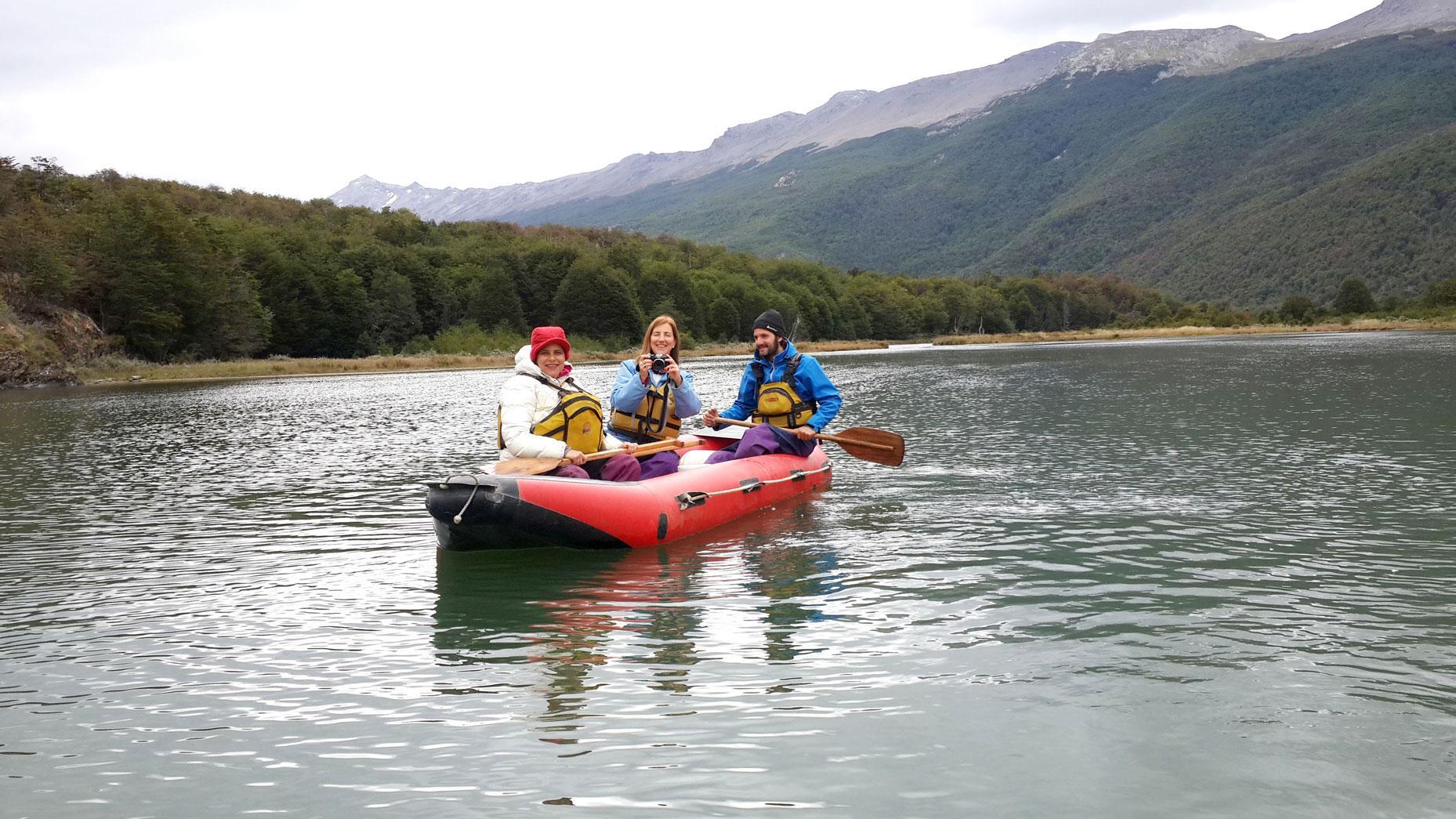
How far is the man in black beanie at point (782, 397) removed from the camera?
13539mm

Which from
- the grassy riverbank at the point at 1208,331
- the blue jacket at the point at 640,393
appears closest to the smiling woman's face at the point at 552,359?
the blue jacket at the point at 640,393

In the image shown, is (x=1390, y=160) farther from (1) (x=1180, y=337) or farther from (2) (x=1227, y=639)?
(2) (x=1227, y=639)

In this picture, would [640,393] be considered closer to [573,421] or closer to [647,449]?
[647,449]

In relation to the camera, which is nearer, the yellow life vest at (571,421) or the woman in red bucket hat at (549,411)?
the woman in red bucket hat at (549,411)

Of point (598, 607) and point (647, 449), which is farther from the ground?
point (647, 449)

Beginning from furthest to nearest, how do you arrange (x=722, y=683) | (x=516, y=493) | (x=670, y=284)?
(x=670, y=284) → (x=516, y=493) → (x=722, y=683)

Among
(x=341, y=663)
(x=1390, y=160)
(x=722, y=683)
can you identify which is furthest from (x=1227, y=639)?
(x=1390, y=160)

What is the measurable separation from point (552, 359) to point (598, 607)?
9.10ft

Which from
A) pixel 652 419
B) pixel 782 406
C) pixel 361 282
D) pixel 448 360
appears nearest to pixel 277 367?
pixel 448 360

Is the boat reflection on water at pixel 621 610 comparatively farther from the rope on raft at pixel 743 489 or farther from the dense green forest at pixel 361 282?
the dense green forest at pixel 361 282

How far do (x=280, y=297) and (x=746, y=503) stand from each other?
77.9 meters

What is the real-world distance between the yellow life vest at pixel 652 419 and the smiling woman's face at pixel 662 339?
44 centimetres

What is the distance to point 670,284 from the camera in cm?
11712

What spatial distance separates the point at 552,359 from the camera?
34.1 ft
